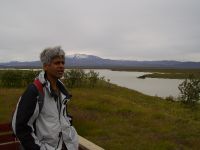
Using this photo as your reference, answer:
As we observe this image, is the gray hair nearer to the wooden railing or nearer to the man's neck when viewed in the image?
the man's neck

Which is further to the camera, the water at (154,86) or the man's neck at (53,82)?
the water at (154,86)

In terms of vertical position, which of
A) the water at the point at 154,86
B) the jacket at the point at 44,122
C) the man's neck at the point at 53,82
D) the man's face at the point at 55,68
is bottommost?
the water at the point at 154,86

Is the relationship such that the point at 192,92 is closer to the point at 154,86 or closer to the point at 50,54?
the point at 50,54

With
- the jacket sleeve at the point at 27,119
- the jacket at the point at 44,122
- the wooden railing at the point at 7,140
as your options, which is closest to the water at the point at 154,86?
the wooden railing at the point at 7,140

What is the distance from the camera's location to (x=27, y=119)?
3219mm

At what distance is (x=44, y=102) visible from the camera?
11.1 ft

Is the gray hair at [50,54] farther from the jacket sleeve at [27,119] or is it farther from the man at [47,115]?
the jacket sleeve at [27,119]

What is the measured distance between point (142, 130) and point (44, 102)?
892 cm

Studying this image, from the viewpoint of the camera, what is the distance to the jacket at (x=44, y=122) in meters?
3.22

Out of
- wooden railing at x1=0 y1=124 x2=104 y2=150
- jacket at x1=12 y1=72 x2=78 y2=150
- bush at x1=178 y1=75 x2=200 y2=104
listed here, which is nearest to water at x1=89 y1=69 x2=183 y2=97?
bush at x1=178 y1=75 x2=200 y2=104

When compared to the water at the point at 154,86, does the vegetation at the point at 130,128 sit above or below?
above

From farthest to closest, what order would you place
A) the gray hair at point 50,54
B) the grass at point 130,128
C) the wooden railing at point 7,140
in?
the grass at point 130,128, the wooden railing at point 7,140, the gray hair at point 50,54

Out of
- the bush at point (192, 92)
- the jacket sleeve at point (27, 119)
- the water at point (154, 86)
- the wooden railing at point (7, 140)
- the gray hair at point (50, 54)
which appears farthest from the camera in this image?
the water at point (154, 86)

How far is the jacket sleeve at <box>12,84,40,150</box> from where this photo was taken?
320 centimetres
